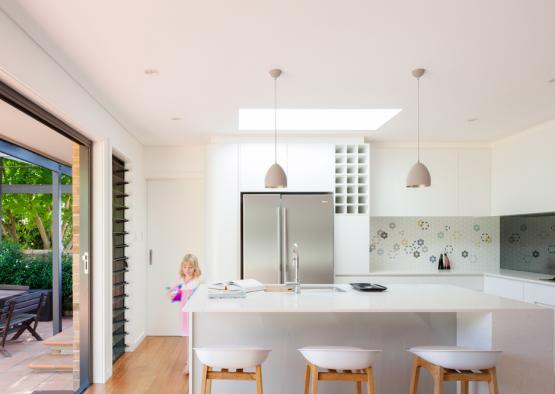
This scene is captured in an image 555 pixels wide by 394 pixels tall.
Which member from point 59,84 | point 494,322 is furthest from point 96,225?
point 494,322

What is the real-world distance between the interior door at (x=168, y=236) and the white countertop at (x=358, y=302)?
246 cm

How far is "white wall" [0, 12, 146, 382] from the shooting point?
2.32 meters

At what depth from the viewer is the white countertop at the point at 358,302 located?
2.63 meters

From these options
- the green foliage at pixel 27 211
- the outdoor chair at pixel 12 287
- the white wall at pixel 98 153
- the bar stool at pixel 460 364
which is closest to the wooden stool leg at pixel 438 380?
the bar stool at pixel 460 364

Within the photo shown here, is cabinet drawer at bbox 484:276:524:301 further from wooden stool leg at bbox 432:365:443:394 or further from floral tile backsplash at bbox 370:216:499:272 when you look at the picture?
wooden stool leg at bbox 432:365:443:394

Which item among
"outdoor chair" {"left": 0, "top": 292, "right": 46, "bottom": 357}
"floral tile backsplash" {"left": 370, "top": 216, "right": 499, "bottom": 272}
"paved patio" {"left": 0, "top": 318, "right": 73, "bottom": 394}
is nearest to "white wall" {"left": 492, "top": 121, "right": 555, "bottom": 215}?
→ "floral tile backsplash" {"left": 370, "top": 216, "right": 499, "bottom": 272}

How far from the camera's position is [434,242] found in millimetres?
5750

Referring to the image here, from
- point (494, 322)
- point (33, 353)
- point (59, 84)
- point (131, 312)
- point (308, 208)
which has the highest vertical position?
point (59, 84)

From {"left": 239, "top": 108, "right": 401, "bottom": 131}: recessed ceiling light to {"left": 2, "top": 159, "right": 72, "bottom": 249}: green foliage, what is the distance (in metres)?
3.76

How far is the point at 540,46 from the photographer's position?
259cm

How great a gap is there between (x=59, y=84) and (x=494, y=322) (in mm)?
3131

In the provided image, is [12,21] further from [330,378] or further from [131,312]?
[131,312]

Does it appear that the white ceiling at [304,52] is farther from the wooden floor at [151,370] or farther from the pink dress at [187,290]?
the wooden floor at [151,370]

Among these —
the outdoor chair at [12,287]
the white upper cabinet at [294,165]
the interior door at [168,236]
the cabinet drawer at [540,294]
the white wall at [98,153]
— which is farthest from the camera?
the outdoor chair at [12,287]
